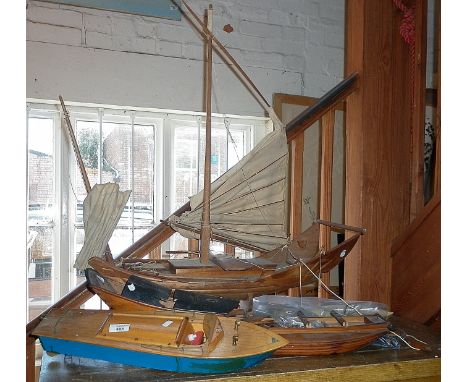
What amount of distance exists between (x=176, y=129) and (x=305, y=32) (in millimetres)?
872

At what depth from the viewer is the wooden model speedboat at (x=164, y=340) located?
0.94 m

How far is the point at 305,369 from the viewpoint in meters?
1.00

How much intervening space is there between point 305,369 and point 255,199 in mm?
817

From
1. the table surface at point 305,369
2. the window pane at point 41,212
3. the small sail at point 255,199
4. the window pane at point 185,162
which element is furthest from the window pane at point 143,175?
the table surface at point 305,369

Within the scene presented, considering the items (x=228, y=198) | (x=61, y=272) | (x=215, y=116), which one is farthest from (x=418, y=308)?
(x=61, y=272)

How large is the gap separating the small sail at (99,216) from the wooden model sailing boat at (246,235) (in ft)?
0.17

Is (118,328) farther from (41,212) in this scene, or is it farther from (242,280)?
(41,212)

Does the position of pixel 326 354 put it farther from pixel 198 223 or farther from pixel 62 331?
pixel 198 223

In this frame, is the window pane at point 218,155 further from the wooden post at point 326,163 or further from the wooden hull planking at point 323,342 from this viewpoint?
the wooden hull planking at point 323,342

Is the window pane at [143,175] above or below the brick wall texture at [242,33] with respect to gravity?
below

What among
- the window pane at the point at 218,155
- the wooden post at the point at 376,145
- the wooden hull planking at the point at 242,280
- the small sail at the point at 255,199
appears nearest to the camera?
the wooden hull planking at the point at 242,280

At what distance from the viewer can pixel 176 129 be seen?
8.54ft

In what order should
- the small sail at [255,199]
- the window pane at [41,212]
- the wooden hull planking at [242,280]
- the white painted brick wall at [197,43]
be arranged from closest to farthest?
the wooden hull planking at [242,280] → the small sail at [255,199] → the white painted brick wall at [197,43] → the window pane at [41,212]

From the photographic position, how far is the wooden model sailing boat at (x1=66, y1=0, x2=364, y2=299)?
1.38m
